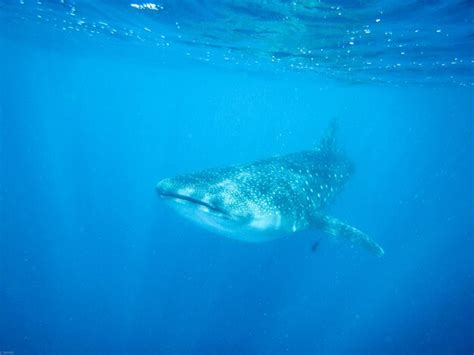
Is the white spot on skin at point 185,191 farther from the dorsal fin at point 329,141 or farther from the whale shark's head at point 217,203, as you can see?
the dorsal fin at point 329,141

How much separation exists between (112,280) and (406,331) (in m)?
15.6

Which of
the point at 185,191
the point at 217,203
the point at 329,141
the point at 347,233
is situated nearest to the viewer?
the point at 185,191

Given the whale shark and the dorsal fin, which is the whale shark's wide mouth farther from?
the dorsal fin

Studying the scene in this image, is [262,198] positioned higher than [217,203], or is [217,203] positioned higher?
[217,203]

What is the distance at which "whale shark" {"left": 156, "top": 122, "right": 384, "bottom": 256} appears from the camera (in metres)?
6.56

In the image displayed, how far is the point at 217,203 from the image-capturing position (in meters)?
6.61

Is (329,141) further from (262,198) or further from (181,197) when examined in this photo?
(181,197)

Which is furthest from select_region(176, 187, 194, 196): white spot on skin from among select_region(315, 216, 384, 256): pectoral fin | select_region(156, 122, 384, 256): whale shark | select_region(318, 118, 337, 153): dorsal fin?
select_region(318, 118, 337, 153): dorsal fin

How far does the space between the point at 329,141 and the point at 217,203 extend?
31.2 ft

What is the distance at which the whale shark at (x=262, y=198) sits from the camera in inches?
258

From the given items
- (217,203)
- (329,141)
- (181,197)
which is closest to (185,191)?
(181,197)

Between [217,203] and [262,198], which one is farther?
[262,198]

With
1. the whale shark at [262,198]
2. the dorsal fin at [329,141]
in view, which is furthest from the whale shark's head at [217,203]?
the dorsal fin at [329,141]

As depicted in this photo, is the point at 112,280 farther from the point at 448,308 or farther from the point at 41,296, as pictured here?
the point at 448,308
